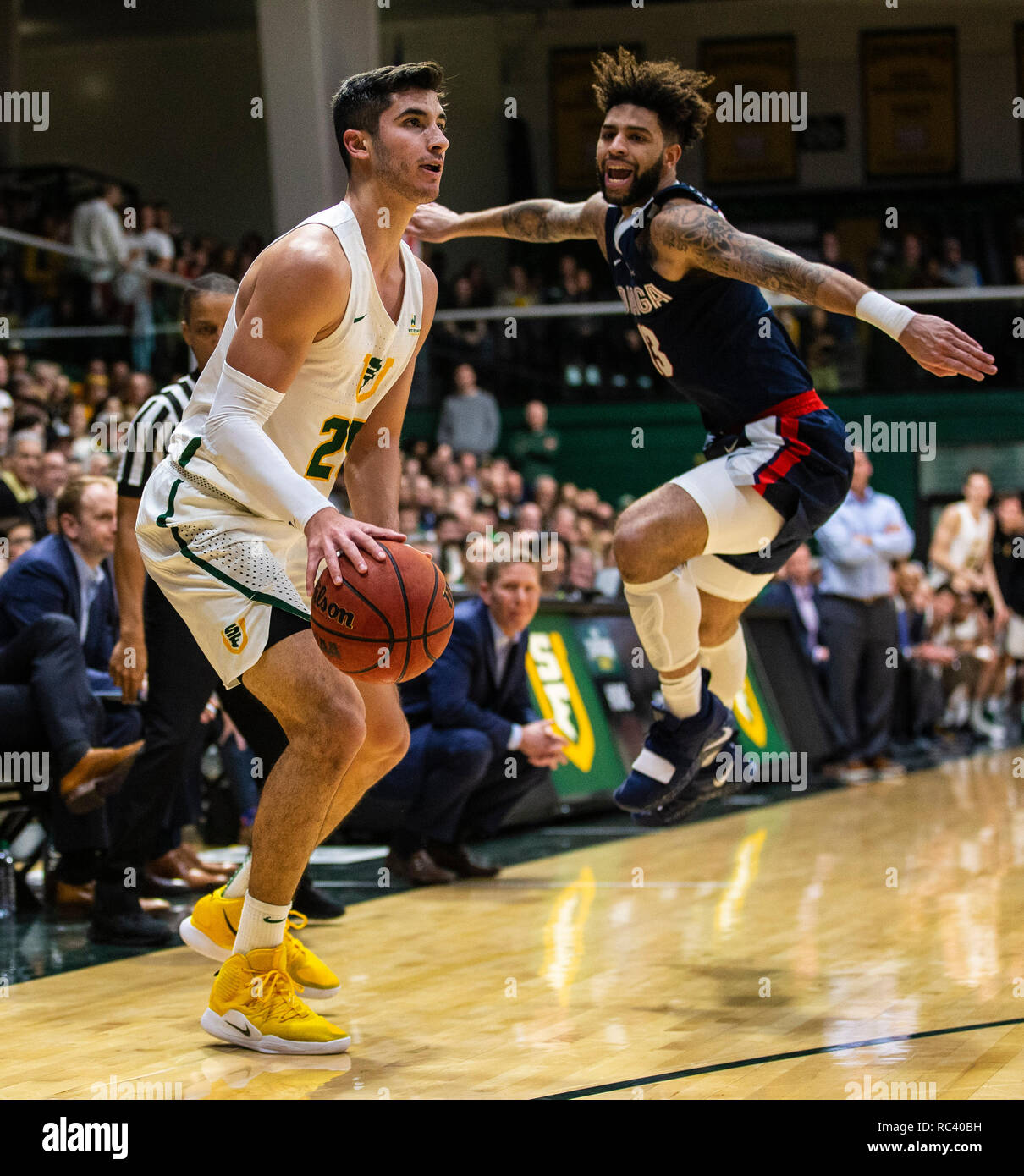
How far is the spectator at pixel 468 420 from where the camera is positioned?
16.4 metres

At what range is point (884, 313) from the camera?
3.62 metres

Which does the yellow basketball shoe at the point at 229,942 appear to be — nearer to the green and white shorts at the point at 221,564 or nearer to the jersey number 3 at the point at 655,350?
the green and white shorts at the point at 221,564

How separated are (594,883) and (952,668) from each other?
8547 millimetres

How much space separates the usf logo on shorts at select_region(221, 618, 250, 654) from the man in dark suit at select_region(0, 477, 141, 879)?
166 cm

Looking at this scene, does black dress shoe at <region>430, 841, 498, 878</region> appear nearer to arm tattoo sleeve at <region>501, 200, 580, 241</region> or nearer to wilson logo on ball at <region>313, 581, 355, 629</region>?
arm tattoo sleeve at <region>501, 200, 580, 241</region>

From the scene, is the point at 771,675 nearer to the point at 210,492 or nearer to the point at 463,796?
the point at 463,796

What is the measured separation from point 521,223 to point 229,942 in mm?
2441

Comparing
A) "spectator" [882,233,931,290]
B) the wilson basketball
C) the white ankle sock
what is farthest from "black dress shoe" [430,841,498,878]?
"spectator" [882,233,931,290]

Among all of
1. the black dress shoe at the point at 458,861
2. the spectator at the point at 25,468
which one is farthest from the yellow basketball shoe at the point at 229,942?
the spectator at the point at 25,468

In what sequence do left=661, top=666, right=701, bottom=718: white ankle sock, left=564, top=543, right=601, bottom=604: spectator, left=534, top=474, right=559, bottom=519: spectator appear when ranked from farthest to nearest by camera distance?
left=534, top=474, right=559, bottom=519: spectator, left=564, top=543, right=601, bottom=604: spectator, left=661, top=666, right=701, bottom=718: white ankle sock

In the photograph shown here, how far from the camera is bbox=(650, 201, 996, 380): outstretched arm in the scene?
3480mm

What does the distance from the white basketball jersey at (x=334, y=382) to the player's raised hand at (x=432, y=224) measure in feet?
3.35

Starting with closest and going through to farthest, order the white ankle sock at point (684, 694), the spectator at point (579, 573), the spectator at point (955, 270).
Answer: the white ankle sock at point (684, 694) → the spectator at point (579, 573) → the spectator at point (955, 270)
